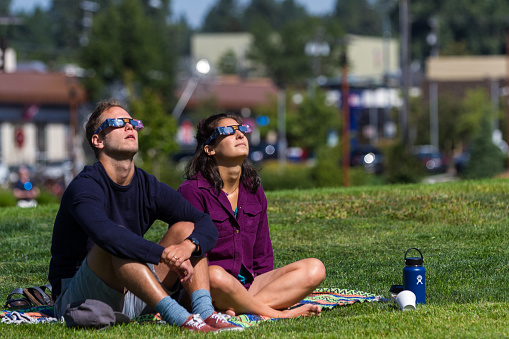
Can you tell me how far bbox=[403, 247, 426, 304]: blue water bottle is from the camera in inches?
257

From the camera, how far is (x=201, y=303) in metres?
5.69

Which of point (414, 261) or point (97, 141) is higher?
point (97, 141)

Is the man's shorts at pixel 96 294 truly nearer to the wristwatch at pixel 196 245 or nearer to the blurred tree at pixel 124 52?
the wristwatch at pixel 196 245

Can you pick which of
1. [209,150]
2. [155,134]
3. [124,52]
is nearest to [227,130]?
[209,150]

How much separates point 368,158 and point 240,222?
44.8m

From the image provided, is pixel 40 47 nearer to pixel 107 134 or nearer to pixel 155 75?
pixel 155 75

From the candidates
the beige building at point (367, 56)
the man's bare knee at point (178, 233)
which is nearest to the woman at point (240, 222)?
the man's bare knee at point (178, 233)

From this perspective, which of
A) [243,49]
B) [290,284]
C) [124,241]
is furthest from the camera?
[243,49]

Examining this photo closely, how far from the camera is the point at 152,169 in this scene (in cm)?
3117

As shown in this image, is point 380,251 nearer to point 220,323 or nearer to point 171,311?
point 220,323

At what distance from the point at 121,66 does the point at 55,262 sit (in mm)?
51504

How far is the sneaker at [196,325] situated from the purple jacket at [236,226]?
2.49ft

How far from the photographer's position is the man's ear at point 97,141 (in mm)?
5977

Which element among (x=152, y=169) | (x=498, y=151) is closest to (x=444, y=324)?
(x=152, y=169)
